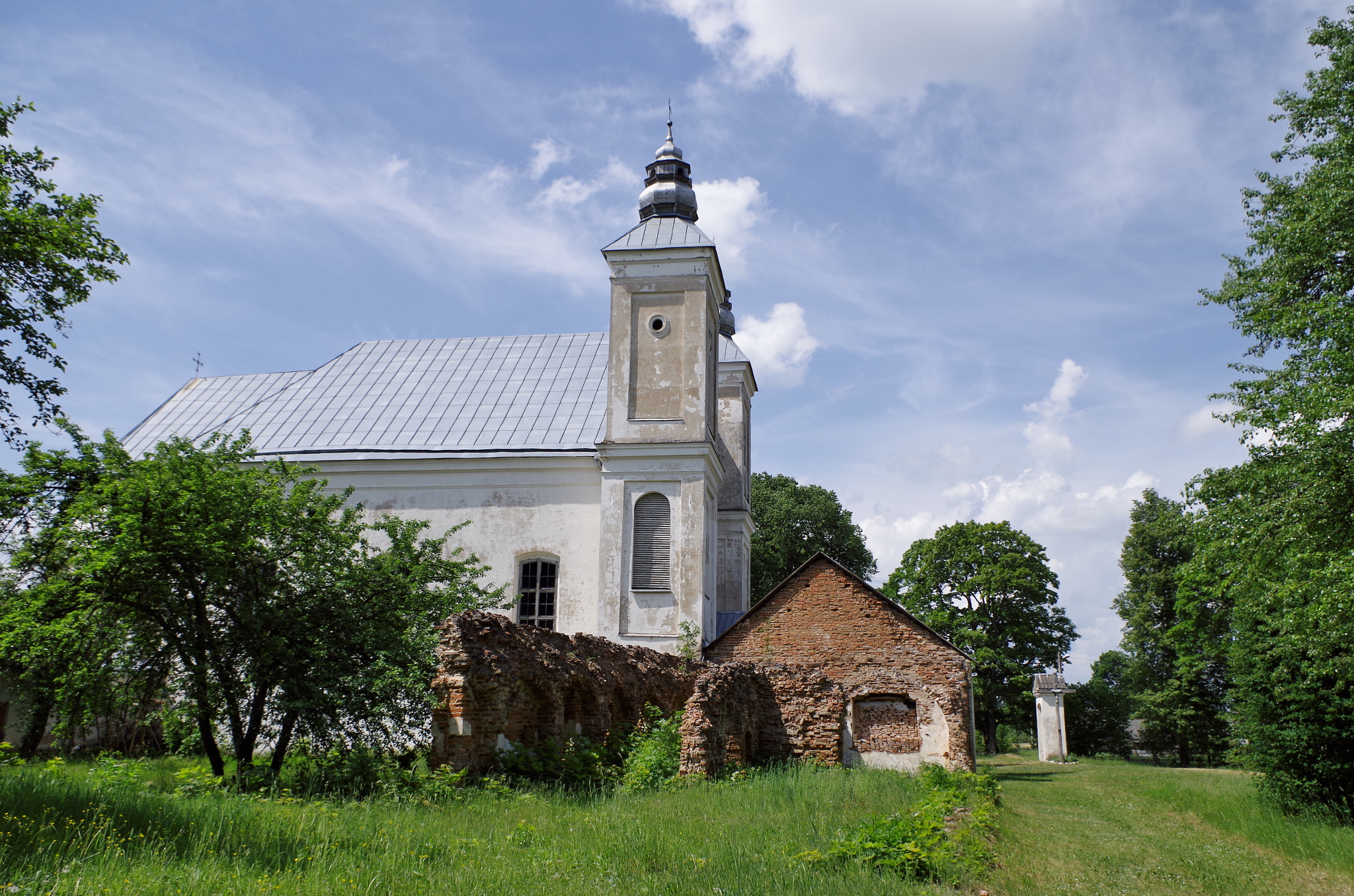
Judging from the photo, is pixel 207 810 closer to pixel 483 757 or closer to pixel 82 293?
pixel 483 757

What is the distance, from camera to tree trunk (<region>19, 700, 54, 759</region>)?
11.6 meters

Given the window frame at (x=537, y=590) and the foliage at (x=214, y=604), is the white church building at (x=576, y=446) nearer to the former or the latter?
the window frame at (x=537, y=590)

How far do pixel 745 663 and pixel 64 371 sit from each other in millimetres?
12833

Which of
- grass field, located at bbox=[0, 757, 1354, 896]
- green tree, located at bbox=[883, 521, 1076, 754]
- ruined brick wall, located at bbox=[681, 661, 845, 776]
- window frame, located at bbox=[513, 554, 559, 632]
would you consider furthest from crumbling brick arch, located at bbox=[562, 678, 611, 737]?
green tree, located at bbox=[883, 521, 1076, 754]

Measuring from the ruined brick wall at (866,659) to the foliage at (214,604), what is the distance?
8634 mm

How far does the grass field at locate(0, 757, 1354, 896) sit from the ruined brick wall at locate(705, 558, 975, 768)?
5.46m

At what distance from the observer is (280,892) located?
5844 millimetres

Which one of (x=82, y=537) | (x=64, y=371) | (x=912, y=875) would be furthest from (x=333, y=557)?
(x=912, y=875)

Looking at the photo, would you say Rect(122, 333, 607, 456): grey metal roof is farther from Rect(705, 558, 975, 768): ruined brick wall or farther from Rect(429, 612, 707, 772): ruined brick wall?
Rect(429, 612, 707, 772): ruined brick wall

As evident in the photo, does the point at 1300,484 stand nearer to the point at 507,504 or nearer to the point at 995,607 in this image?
the point at 507,504

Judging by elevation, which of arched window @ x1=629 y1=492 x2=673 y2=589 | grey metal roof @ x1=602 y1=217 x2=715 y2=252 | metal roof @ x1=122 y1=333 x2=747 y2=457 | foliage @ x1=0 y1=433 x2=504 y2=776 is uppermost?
grey metal roof @ x1=602 y1=217 x2=715 y2=252

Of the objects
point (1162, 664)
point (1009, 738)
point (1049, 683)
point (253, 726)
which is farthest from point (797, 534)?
point (253, 726)

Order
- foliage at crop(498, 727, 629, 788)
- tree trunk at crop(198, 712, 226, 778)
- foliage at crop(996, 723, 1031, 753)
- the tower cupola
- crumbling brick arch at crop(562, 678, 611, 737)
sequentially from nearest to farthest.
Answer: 1. tree trunk at crop(198, 712, 226, 778)
2. foliage at crop(498, 727, 629, 788)
3. crumbling brick arch at crop(562, 678, 611, 737)
4. the tower cupola
5. foliage at crop(996, 723, 1031, 753)

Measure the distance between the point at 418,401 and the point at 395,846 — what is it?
19.1m
